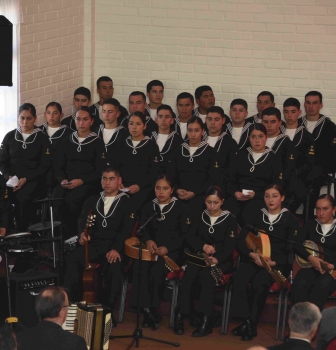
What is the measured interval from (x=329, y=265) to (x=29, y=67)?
423 cm

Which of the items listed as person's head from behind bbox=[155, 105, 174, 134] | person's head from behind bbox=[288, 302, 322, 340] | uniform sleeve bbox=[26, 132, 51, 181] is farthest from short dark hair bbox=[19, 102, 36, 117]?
person's head from behind bbox=[288, 302, 322, 340]

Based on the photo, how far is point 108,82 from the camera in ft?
34.4

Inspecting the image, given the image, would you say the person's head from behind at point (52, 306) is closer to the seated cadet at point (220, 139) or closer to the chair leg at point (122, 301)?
the chair leg at point (122, 301)

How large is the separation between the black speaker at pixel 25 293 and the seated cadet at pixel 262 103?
11.9ft

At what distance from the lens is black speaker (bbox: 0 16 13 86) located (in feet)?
23.3

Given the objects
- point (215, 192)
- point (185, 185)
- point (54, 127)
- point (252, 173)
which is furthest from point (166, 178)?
point (54, 127)

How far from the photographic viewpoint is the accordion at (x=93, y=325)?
6.65 m

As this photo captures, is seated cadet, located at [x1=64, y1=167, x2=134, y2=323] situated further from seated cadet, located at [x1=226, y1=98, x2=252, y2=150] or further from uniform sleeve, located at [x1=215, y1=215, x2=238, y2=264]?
seated cadet, located at [x1=226, y1=98, x2=252, y2=150]

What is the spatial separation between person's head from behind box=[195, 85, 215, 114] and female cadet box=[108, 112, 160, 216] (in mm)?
1051

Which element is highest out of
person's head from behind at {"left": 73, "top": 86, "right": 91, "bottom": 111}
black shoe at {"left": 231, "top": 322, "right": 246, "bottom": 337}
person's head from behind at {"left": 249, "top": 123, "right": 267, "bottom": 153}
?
person's head from behind at {"left": 73, "top": 86, "right": 91, "bottom": 111}

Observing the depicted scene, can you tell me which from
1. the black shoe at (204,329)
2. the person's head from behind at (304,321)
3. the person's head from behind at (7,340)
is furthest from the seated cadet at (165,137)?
the person's head from behind at (7,340)

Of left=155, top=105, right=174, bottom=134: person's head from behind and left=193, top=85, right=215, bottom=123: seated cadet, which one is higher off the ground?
left=193, top=85, right=215, bottom=123: seated cadet

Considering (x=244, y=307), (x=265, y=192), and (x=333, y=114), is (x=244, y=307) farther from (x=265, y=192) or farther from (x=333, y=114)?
(x=333, y=114)

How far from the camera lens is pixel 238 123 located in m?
9.88
